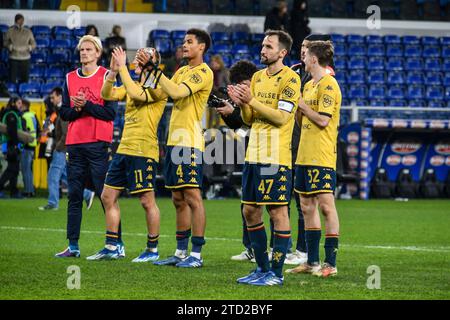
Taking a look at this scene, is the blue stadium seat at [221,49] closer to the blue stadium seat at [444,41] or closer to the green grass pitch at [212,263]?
the blue stadium seat at [444,41]

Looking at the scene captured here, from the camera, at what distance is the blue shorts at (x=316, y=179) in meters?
8.98

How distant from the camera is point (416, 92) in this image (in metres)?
27.5

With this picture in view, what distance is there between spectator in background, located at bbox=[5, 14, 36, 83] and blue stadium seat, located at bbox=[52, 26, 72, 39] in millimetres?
2594

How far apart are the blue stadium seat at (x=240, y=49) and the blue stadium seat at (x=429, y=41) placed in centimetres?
562

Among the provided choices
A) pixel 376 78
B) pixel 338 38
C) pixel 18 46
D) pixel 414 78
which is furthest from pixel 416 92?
pixel 18 46

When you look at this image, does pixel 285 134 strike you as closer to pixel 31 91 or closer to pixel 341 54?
pixel 31 91

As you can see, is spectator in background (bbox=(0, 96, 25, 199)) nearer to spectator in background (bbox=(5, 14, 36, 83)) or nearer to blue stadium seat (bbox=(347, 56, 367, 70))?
spectator in background (bbox=(5, 14, 36, 83))

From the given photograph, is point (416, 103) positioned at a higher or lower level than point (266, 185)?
higher

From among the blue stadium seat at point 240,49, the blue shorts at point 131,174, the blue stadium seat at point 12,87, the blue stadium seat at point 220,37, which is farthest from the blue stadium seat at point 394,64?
the blue shorts at point 131,174

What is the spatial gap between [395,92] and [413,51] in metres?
2.11

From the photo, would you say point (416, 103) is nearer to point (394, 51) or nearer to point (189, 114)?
point (394, 51)

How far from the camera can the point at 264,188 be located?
26.8 feet

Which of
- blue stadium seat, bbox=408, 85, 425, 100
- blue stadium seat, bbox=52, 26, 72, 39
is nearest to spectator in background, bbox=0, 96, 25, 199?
blue stadium seat, bbox=52, 26, 72, 39

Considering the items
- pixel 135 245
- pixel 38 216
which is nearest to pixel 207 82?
pixel 135 245
